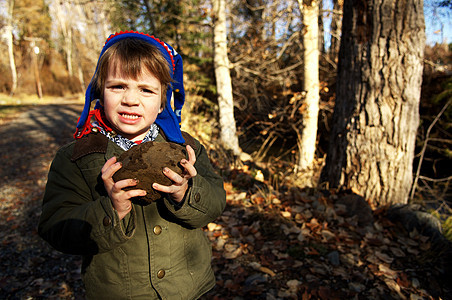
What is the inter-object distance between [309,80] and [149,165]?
5.57m

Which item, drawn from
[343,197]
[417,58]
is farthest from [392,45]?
[343,197]

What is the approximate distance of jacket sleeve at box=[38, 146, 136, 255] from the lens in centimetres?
121

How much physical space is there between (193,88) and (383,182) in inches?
305

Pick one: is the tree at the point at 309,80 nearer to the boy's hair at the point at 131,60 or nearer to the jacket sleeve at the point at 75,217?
the boy's hair at the point at 131,60

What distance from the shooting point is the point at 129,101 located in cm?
130

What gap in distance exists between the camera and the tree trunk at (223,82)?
295 inches

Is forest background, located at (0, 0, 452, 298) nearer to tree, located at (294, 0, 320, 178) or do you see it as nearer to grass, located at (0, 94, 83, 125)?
tree, located at (294, 0, 320, 178)

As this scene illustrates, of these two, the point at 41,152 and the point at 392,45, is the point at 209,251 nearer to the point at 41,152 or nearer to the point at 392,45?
the point at 392,45

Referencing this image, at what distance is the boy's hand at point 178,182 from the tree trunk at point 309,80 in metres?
4.57

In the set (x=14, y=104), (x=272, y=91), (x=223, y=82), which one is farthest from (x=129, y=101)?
(x=14, y=104)

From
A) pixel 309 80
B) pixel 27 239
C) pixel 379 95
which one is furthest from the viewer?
pixel 309 80

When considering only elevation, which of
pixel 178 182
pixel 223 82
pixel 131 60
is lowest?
pixel 178 182

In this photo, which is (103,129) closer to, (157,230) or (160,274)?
(157,230)

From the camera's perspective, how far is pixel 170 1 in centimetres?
1082
